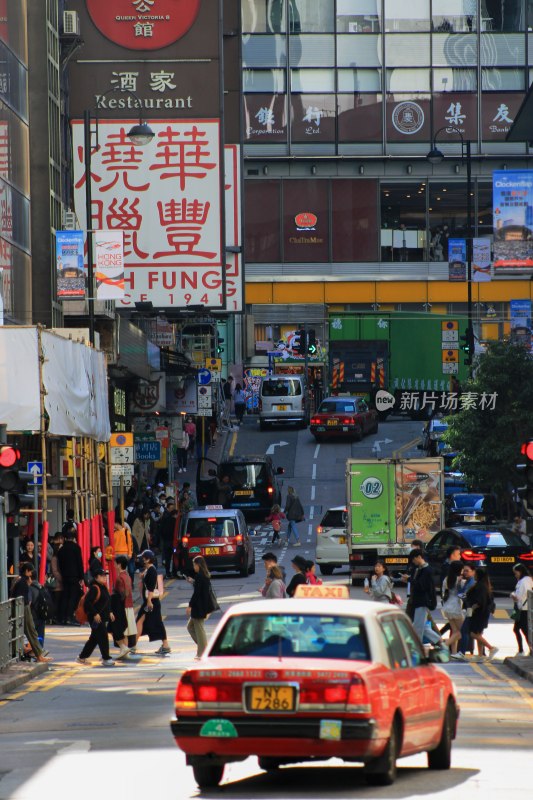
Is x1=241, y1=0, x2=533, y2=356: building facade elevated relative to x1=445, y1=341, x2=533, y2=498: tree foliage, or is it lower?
elevated

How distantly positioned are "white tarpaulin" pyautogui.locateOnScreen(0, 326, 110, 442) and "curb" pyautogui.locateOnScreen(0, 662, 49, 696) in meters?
6.09

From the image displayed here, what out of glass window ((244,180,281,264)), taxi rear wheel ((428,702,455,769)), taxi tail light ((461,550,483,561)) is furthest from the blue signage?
glass window ((244,180,281,264))

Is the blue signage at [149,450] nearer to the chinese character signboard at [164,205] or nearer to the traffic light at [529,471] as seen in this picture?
the chinese character signboard at [164,205]

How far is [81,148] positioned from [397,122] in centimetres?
4576

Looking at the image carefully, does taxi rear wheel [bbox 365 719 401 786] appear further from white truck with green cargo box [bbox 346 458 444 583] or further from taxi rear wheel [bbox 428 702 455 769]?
white truck with green cargo box [bbox 346 458 444 583]

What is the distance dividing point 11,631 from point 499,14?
2788 inches

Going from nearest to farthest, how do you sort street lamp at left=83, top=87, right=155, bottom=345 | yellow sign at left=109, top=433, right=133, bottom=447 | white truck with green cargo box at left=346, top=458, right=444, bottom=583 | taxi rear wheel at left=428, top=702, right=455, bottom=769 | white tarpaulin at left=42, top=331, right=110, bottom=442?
taxi rear wheel at left=428, top=702, right=455, bottom=769
white tarpaulin at left=42, top=331, right=110, bottom=442
street lamp at left=83, top=87, right=155, bottom=345
white truck with green cargo box at left=346, top=458, right=444, bottom=583
yellow sign at left=109, top=433, right=133, bottom=447

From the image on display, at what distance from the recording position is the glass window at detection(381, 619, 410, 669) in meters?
11.9

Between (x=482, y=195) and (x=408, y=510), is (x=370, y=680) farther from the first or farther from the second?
(x=482, y=195)

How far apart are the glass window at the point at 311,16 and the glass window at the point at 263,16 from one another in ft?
1.69

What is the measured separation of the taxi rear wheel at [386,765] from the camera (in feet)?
37.0

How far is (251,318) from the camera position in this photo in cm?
8681

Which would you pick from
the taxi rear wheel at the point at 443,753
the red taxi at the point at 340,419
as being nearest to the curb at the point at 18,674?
the taxi rear wheel at the point at 443,753

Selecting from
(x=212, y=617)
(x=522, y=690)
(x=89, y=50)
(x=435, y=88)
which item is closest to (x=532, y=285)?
(x=435, y=88)
